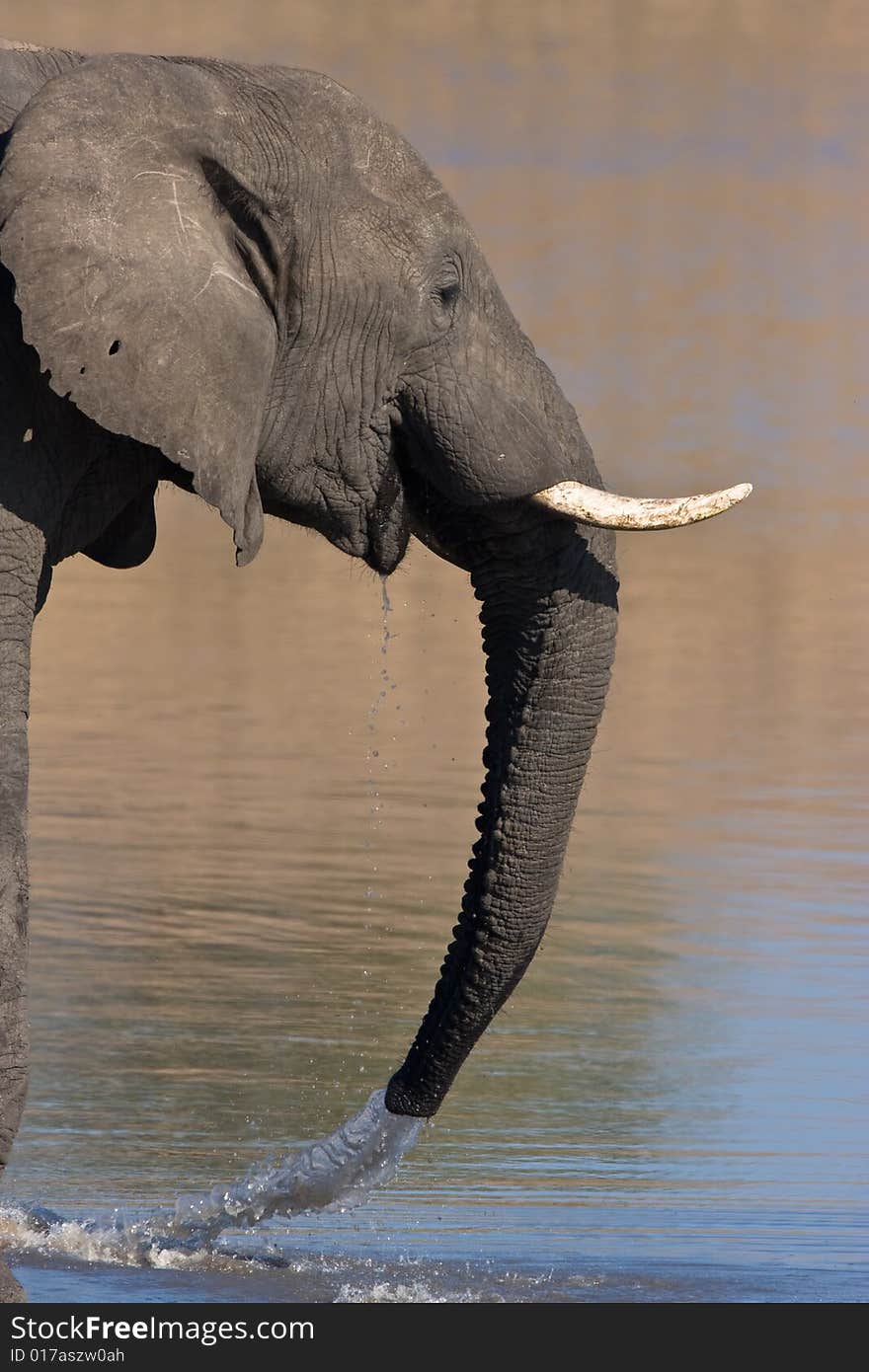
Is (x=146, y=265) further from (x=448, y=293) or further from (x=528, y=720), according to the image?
(x=528, y=720)

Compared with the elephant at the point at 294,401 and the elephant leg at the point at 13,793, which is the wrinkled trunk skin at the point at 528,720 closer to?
the elephant at the point at 294,401

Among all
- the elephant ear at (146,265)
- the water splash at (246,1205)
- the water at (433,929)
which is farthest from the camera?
the water at (433,929)

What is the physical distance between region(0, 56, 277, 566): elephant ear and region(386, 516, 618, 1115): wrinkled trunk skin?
0.60 metres

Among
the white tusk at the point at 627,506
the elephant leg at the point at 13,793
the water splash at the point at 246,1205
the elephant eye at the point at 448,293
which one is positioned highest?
the elephant eye at the point at 448,293

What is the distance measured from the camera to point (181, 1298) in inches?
217

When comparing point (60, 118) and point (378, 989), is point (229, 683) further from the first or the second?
point (60, 118)

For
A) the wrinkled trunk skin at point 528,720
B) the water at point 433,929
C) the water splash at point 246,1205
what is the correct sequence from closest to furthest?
1. the wrinkled trunk skin at point 528,720
2. the water splash at point 246,1205
3. the water at point 433,929

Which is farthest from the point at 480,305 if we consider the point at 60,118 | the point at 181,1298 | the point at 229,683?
the point at 229,683

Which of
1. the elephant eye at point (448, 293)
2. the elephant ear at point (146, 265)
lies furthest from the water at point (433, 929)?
the elephant ear at point (146, 265)

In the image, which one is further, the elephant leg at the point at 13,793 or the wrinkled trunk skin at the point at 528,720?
the wrinkled trunk skin at the point at 528,720

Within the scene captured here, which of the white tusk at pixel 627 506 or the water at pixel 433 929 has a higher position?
the white tusk at pixel 627 506

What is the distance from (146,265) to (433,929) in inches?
179

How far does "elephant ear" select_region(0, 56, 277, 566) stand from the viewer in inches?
186

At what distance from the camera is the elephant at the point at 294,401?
4793 mm
